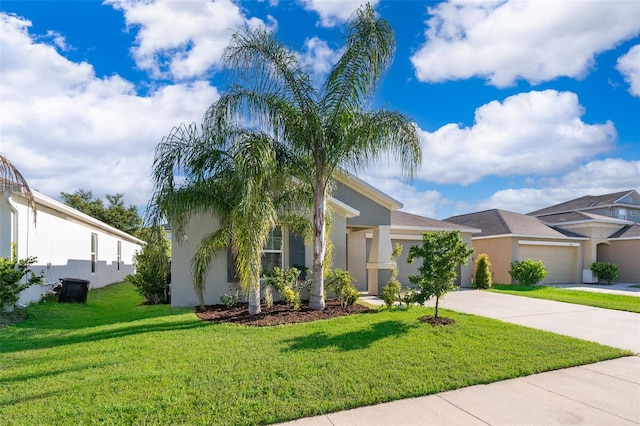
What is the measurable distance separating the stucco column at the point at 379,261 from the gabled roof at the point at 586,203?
19491 mm

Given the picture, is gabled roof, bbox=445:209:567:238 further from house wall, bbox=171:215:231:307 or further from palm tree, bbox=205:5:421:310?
house wall, bbox=171:215:231:307

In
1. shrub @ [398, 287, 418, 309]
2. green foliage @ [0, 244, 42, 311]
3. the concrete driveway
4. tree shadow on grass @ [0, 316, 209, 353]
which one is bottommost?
the concrete driveway

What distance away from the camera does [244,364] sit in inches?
225

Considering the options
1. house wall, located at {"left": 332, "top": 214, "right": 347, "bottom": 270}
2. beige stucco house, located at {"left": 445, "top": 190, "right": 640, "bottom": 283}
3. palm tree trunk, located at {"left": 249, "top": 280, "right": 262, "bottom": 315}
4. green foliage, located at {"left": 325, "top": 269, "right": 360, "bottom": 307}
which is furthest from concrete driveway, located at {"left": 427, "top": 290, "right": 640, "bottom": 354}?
beige stucco house, located at {"left": 445, "top": 190, "right": 640, "bottom": 283}

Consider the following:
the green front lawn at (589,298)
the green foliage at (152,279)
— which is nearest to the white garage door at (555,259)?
the green front lawn at (589,298)

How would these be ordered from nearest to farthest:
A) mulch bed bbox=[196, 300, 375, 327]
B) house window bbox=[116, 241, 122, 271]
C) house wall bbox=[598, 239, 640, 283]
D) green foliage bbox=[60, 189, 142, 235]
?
mulch bed bbox=[196, 300, 375, 327] → house wall bbox=[598, 239, 640, 283] → house window bbox=[116, 241, 122, 271] → green foliage bbox=[60, 189, 142, 235]

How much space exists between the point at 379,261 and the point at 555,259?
13412 millimetres

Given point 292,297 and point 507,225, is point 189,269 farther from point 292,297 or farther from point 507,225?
point 507,225

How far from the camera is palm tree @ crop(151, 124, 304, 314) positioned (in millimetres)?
8672

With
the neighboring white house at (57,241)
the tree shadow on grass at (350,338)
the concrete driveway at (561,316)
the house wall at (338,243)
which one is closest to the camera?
the tree shadow on grass at (350,338)

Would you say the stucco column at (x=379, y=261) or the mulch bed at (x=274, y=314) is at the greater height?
the stucco column at (x=379, y=261)

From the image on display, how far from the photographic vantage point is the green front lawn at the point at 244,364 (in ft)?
14.2

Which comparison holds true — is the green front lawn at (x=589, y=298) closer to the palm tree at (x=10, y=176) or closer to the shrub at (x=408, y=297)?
the shrub at (x=408, y=297)

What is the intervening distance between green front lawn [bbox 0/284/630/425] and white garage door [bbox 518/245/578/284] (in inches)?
552
